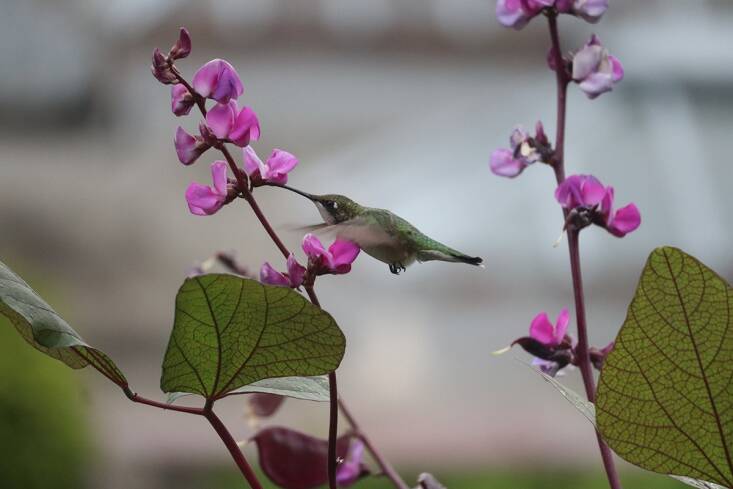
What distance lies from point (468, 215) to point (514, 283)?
0.55 metres

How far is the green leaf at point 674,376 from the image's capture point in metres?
0.29

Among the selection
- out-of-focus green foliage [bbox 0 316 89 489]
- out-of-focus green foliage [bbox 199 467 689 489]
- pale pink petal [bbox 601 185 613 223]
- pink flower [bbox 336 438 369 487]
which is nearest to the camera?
pale pink petal [bbox 601 185 613 223]

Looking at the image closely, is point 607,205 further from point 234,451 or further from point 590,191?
point 234,451

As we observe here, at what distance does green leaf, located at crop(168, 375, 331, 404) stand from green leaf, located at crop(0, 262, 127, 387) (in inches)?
1.2

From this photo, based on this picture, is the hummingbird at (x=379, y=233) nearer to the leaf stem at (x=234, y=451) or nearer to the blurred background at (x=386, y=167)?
the leaf stem at (x=234, y=451)

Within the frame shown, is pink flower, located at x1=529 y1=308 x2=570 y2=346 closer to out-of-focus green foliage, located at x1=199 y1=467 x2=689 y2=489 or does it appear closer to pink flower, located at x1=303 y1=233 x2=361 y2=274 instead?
pink flower, located at x1=303 y1=233 x2=361 y2=274

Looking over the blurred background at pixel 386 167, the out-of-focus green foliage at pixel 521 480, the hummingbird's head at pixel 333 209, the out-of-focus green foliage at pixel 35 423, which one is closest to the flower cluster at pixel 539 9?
the hummingbird's head at pixel 333 209

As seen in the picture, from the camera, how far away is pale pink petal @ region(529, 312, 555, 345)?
0.39 m

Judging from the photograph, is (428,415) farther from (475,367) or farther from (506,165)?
(506,165)

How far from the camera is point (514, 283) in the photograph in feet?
19.3

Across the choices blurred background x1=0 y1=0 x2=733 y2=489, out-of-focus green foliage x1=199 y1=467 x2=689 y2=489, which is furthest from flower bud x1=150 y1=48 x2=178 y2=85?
blurred background x1=0 y1=0 x2=733 y2=489

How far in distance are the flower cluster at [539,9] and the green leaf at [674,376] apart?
151mm

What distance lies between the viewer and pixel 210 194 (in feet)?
1.20

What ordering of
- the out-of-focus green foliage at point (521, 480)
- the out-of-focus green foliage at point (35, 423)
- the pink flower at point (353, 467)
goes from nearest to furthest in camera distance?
the pink flower at point (353, 467), the out-of-focus green foliage at point (35, 423), the out-of-focus green foliage at point (521, 480)
